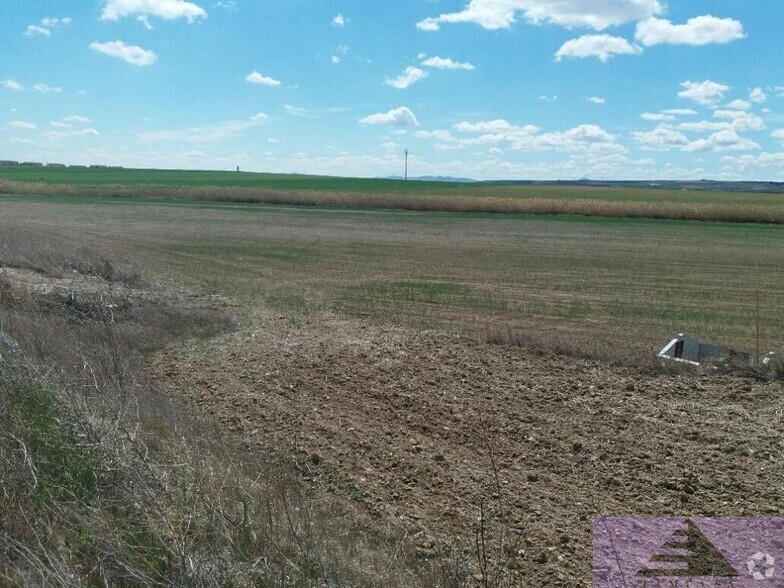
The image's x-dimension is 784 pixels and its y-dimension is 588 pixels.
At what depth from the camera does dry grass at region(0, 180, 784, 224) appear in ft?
160

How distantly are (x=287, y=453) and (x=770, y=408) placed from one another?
5.74 metres

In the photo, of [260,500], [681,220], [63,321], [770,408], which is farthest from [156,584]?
[681,220]

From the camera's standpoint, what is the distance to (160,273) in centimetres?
2081

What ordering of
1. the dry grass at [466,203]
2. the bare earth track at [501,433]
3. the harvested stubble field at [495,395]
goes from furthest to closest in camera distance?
the dry grass at [466,203] < the harvested stubble field at [495,395] < the bare earth track at [501,433]

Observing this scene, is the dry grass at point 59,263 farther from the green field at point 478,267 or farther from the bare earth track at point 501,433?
the bare earth track at point 501,433

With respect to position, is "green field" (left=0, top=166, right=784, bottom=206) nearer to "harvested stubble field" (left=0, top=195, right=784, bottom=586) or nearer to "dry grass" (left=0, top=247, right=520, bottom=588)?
"harvested stubble field" (left=0, top=195, right=784, bottom=586)

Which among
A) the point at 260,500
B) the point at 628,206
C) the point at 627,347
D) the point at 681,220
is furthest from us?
the point at 628,206

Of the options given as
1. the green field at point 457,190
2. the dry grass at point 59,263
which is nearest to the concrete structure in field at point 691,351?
the dry grass at point 59,263

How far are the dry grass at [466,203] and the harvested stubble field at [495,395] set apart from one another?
2817cm

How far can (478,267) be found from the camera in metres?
24.2

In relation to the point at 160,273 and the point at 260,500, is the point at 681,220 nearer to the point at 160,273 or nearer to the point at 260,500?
the point at 160,273

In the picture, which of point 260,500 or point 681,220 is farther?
point 681,220

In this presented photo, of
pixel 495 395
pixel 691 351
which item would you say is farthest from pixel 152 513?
pixel 691 351

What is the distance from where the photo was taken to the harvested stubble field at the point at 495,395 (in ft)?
20.6
